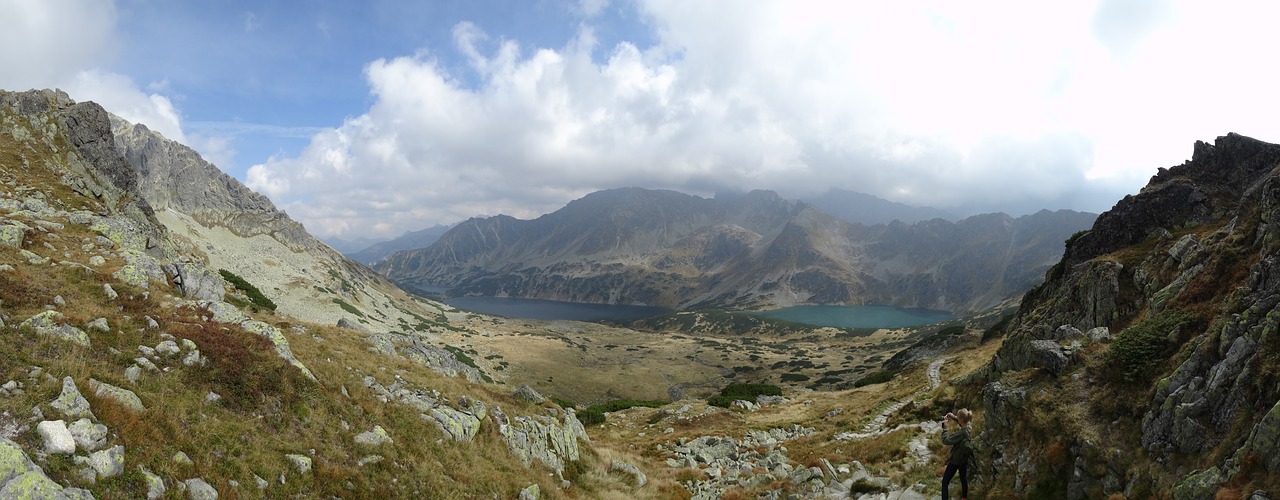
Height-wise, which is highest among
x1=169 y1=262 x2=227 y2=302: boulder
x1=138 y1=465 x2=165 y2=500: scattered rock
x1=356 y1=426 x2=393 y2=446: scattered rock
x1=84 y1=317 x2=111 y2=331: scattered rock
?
x1=169 y1=262 x2=227 y2=302: boulder

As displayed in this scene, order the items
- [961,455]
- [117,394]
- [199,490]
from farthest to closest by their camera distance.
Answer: [961,455] → [117,394] → [199,490]

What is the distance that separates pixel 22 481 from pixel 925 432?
98.0 feet

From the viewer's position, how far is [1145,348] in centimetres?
1375

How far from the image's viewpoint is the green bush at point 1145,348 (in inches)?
524

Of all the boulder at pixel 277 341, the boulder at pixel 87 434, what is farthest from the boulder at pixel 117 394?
the boulder at pixel 277 341

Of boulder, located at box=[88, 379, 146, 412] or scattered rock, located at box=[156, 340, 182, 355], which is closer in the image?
boulder, located at box=[88, 379, 146, 412]

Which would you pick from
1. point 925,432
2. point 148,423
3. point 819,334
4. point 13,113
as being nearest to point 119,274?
point 148,423

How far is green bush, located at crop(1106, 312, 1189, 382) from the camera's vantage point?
13.3 metres

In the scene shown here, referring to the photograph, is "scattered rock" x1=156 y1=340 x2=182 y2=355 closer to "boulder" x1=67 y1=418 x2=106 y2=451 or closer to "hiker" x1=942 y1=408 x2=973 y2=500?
"boulder" x1=67 y1=418 x2=106 y2=451

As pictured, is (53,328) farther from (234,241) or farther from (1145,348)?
(234,241)

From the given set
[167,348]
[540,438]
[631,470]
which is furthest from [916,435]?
[167,348]

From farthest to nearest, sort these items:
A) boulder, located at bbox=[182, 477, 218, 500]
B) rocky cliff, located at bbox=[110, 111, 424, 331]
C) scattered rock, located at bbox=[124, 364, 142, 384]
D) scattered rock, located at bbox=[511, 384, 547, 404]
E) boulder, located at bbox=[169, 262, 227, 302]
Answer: rocky cliff, located at bbox=[110, 111, 424, 331]
scattered rock, located at bbox=[511, 384, 547, 404]
boulder, located at bbox=[169, 262, 227, 302]
scattered rock, located at bbox=[124, 364, 142, 384]
boulder, located at bbox=[182, 477, 218, 500]

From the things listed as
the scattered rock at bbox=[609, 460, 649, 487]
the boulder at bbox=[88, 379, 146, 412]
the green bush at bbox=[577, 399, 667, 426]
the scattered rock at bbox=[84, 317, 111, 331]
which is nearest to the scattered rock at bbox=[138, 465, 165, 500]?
the boulder at bbox=[88, 379, 146, 412]

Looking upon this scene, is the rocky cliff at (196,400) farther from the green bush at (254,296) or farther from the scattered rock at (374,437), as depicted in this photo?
the green bush at (254,296)
